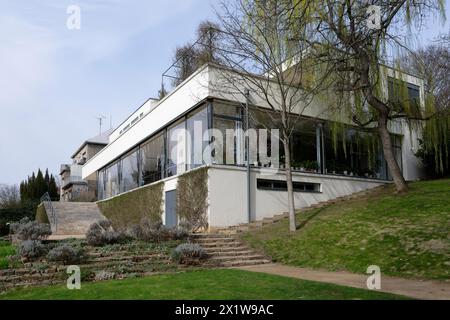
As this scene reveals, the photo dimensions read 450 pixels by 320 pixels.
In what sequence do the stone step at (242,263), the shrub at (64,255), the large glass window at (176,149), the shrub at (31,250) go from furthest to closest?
1. the large glass window at (176,149)
2. the stone step at (242,263)
3. the shrub at (31,250)
4. the shrub at (64,255)

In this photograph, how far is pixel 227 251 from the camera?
14.2 metres

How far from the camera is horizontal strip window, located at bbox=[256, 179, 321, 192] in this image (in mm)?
19203

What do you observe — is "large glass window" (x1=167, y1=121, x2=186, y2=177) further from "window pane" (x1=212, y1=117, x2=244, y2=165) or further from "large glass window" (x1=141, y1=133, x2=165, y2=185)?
"window pane" (x1=212, y1=117, x2=244, y2=165)

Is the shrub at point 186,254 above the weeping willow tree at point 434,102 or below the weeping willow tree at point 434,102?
below

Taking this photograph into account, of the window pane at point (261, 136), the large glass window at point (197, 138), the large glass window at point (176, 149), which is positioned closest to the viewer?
the large glass window at point (197, 138)

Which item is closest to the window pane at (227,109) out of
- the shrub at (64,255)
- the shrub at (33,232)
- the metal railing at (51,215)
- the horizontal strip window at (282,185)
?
the horizontal strip window at (282,185)

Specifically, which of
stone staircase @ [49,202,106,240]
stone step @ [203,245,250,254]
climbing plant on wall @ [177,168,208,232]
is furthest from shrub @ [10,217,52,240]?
stone staircase @ [49,202,106,240]

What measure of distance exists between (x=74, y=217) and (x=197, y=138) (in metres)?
15.0

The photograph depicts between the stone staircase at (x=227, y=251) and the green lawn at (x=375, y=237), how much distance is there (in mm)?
435

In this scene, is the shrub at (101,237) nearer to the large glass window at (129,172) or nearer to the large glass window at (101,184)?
the large glass window at (129,172)

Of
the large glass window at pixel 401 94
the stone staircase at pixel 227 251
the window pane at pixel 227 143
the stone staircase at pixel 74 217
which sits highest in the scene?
the large glass window at pixel 401 94

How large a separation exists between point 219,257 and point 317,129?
11.0 meters

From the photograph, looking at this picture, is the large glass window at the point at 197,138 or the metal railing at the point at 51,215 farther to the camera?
the metal railing at the point at 51,215

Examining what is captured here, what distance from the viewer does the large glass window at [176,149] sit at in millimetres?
21109
